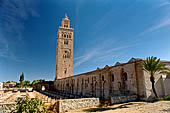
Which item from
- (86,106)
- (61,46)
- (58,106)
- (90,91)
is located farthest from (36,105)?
(61,46)

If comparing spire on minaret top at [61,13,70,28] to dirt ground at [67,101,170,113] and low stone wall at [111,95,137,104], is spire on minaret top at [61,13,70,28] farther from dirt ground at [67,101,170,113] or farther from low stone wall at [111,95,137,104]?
dirt ground at [67,101,170,113]

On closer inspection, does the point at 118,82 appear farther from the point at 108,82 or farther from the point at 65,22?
the point at 65,22

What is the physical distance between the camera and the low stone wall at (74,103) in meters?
9.91

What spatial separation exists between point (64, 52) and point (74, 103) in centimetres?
3002

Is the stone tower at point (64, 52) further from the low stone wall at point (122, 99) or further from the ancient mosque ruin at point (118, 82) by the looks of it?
the low stone wall at point (122, 99)

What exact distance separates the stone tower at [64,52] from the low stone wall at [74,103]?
2679 centimetres

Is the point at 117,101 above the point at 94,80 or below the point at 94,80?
below

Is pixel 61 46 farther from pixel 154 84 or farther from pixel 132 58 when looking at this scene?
pixel 154 84

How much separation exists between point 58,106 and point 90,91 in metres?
12.0

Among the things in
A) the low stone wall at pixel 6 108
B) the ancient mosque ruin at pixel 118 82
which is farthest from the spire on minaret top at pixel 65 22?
the low stone wall at pixel 6 108

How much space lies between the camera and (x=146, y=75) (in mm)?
13398

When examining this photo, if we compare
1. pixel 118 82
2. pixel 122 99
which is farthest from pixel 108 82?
pixel 122 99

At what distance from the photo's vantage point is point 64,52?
39406 millimetres

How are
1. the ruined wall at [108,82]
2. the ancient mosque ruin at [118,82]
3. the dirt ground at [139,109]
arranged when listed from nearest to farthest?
the dirt ground at [139,109] < the ancient mosque ruin at [118,82] < the ruined wall at [108,82]
